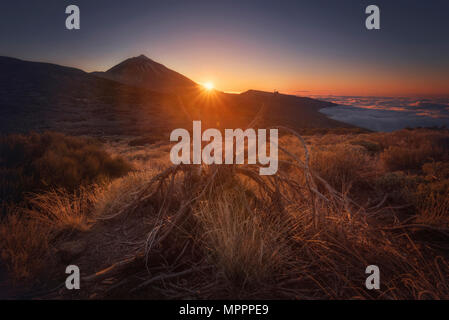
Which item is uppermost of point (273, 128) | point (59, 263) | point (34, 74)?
point (34, 74)

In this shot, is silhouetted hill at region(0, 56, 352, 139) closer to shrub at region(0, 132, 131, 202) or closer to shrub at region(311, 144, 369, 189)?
shrub at region(0, 132, 131, 202)

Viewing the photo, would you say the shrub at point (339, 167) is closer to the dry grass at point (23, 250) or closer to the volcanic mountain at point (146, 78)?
the dry grass at point (23, 250)

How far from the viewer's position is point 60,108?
44.0 metres

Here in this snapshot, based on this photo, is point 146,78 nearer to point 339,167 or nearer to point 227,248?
point 339,167

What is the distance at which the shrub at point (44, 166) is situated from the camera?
347 centimetres

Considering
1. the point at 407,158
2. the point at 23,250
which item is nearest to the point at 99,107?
the point at 23,250

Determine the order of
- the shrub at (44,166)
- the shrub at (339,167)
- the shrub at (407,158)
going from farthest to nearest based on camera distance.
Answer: the shrub at (407,158) < the shrub at (339,167) < the shrub at (44,166)

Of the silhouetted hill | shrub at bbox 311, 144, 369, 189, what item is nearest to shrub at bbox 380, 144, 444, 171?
shrub at bbox 311, 144, 369, 189

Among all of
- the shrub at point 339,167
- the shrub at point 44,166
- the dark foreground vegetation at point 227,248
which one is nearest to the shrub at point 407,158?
the shrub at point 339,167

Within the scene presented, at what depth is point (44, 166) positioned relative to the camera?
3918mm

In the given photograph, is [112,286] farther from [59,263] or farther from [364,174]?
[364,174]

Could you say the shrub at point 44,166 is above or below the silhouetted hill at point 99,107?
below
